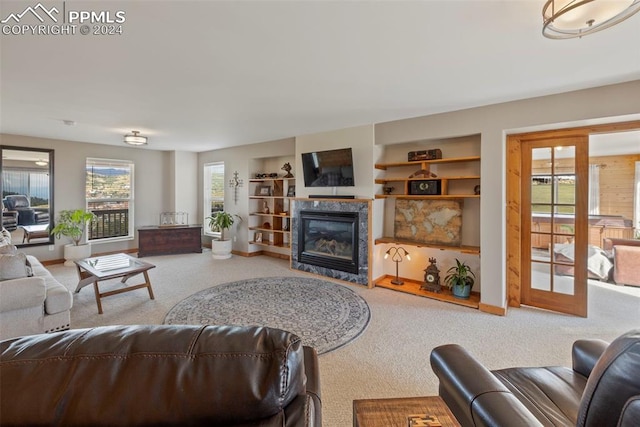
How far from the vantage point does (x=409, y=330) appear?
2.85 m

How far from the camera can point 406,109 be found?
137 inches

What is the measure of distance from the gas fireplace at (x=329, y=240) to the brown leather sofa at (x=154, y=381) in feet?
12.2

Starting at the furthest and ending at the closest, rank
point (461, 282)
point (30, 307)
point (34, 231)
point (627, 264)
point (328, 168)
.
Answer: point (34, 231) → point (328, 168) → point (627, 264) → point (461, 282) → point (30, 307)

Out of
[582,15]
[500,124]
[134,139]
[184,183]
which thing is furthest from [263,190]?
[582,15]

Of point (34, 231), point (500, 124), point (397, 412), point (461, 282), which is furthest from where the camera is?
point (34, 231)

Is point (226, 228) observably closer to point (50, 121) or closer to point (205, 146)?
point (205, 146)

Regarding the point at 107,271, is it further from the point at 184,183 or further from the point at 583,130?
the point at 583,130

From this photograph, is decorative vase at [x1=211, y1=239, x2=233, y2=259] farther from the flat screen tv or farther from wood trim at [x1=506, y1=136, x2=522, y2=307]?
wood trim at [x1=506, y1=136, x2=522, y2=307]

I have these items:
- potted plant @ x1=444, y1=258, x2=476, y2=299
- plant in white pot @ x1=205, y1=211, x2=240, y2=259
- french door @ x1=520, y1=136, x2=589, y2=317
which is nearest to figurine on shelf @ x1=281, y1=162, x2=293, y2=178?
plant in white pot @ x1=205, y1=211, x2=240, y2=259

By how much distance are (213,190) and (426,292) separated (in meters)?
5.55

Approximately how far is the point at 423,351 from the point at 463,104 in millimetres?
2720

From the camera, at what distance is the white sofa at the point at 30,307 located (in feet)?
7.39

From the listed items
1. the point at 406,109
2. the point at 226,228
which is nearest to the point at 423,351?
the point at 406,109

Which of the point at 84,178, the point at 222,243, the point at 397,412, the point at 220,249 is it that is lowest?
the point at 220,249
